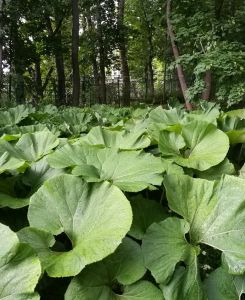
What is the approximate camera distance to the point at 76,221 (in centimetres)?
101

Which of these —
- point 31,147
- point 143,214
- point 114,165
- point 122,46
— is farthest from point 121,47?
point 143,214

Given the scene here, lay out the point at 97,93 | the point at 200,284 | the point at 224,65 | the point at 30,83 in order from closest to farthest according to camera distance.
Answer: the point at 200,284 → the point at 224,65 → the point at 30,83 → the point at 97,93

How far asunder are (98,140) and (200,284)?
0.94 metres

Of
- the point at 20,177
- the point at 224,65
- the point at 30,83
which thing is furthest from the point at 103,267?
the point at 30,83

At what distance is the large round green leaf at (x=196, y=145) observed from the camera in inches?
56.9

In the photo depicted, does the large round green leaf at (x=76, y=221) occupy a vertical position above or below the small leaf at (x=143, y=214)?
above

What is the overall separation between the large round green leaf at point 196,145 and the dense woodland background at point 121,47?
565 cm

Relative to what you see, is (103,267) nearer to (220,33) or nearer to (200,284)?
(200,284)

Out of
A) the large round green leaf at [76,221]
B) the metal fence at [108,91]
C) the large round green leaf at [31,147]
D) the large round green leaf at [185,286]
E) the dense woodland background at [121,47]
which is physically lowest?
the metal fence at [108,91]

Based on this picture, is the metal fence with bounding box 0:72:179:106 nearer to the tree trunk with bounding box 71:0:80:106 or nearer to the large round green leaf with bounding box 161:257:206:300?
the tree trunk with bounding box 71:0:80:106

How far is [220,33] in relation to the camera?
8.52m

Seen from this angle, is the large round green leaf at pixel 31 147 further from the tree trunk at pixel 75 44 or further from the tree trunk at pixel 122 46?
the tree trunk at pixel 122 46

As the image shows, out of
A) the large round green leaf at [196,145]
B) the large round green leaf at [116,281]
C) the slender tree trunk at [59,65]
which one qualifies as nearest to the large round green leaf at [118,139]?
the large round green leaf at [196,145]

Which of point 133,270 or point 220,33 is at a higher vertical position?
point 220,33
